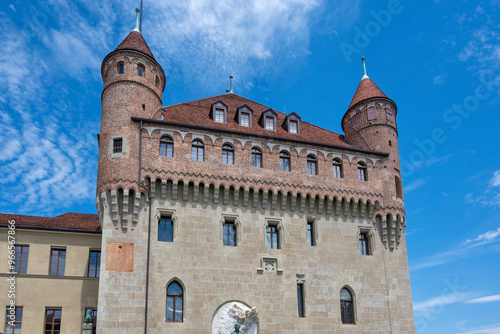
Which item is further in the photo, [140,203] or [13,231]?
[13,231]

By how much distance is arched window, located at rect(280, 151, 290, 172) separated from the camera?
34.8 meters

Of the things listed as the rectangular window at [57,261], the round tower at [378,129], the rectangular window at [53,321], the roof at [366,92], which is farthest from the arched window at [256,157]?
the rectangular window at [53,321]

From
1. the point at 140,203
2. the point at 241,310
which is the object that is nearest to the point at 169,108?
the point at 140,203

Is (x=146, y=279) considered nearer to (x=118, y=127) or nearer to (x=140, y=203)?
(x=140, y=203)

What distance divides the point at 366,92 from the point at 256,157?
1208 centimetres

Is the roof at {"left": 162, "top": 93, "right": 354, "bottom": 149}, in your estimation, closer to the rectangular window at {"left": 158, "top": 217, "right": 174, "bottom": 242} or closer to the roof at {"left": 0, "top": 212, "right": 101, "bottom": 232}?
the rectangular window at {"left": 158, "top": 217, "right": 174, "bottom": 242}

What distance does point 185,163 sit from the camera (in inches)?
1271

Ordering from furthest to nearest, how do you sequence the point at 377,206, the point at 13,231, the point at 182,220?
the point at 377,206 < the point at 13,231 < the point at 182,220

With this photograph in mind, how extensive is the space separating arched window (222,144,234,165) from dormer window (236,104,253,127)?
3.13 meters

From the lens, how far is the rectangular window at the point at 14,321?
31.8m

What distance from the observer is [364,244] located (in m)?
35.6

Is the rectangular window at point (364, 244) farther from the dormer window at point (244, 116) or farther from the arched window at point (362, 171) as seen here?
the dormer window at point (244, 116)

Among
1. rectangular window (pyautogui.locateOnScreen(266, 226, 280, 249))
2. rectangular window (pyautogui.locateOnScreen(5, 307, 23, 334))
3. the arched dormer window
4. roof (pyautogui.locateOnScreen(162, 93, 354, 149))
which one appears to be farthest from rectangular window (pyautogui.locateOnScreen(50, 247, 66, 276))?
rectangular window (pyautogui.locateOnScreen(266, 226, 280, 249))

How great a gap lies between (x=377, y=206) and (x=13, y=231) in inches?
977
